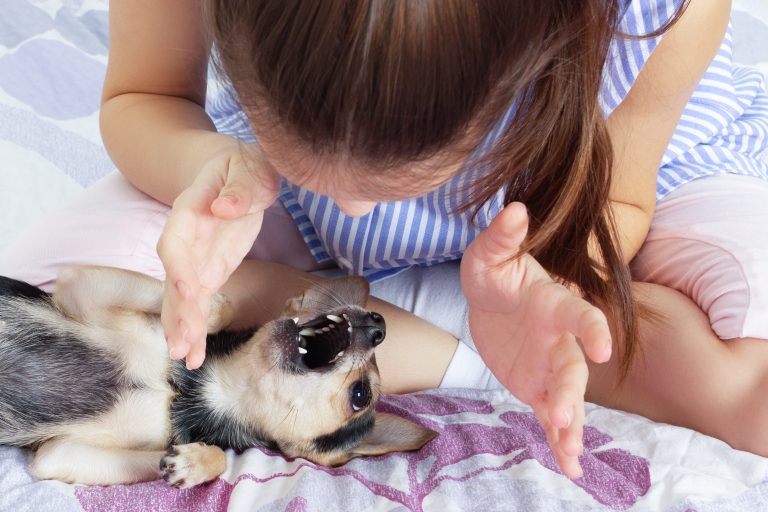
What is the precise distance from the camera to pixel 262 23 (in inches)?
25.5

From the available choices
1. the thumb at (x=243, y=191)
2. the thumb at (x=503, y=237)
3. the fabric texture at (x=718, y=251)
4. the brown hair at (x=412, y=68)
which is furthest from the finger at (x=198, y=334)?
the fabric texture at (x=718, y=251)

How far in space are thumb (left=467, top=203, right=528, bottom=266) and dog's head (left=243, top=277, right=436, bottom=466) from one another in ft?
1.19

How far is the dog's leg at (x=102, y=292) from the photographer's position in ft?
3.80

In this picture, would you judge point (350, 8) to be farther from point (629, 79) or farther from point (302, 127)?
point (629, 79)

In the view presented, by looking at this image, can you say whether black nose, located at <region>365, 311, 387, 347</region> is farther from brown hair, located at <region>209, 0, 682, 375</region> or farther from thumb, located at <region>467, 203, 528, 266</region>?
brown hair, located at <region>209, 0, 682, 375</region>

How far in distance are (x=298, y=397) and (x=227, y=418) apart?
0.43ft

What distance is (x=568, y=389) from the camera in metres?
0.78

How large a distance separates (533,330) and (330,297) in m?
0.52

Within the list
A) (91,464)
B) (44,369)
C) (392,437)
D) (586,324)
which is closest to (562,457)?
(586,324)

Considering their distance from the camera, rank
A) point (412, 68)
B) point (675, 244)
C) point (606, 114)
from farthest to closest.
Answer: point (675, 244), point (606, 114), point (412, 68)

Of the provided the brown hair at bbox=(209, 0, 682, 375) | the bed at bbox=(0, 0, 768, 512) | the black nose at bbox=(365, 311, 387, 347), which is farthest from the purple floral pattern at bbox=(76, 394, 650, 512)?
the brown hair at bbox=(209, 0, 682, 375)

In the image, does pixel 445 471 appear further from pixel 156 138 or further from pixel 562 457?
pixel 156 138

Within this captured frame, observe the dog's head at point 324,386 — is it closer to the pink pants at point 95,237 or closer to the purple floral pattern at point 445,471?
the purple floral pattern at point 445,471

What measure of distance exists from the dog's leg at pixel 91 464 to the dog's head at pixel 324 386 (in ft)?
0.75
